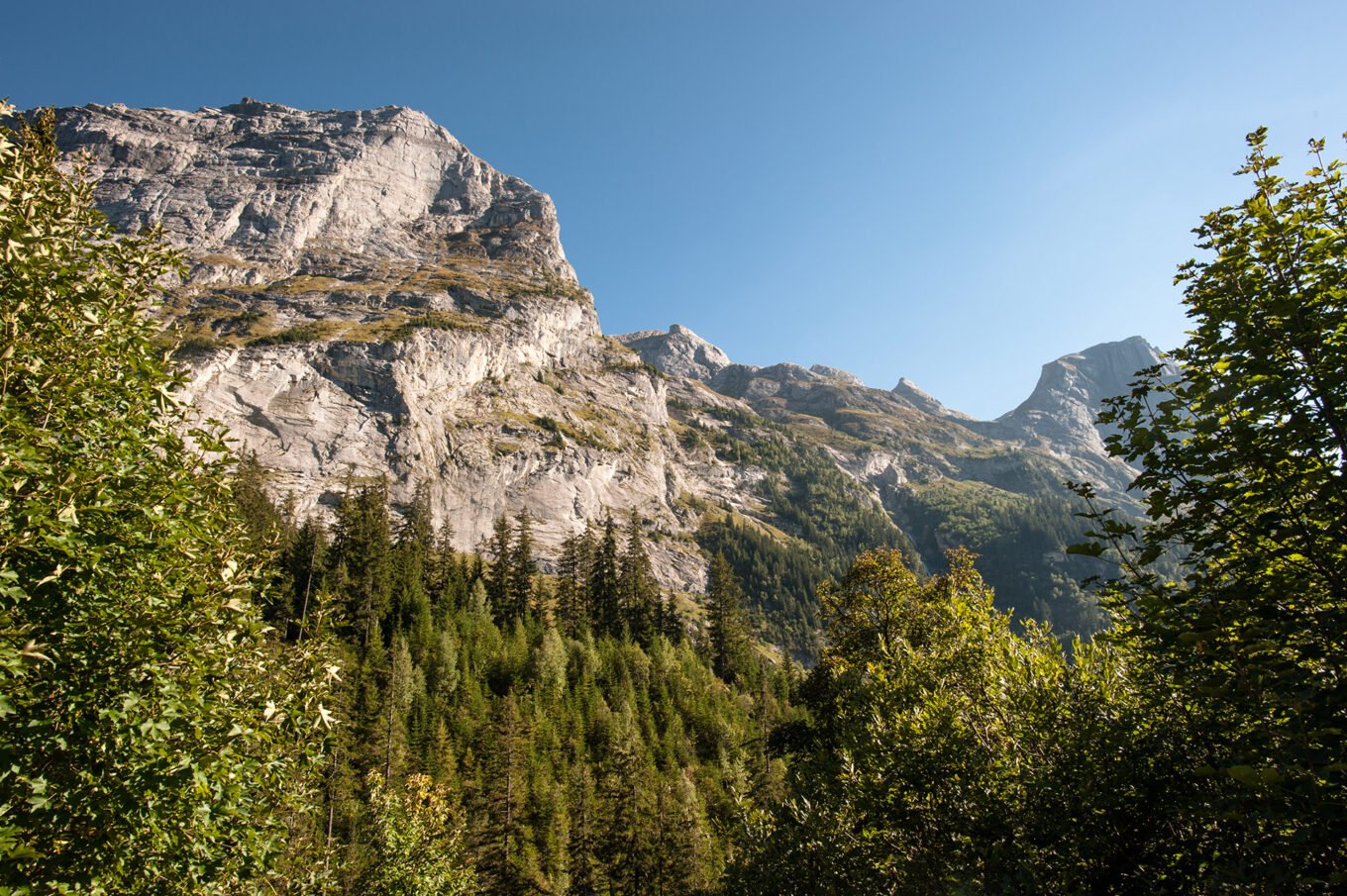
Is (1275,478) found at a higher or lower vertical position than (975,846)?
higher

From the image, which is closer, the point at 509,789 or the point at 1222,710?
the point at 1222,710

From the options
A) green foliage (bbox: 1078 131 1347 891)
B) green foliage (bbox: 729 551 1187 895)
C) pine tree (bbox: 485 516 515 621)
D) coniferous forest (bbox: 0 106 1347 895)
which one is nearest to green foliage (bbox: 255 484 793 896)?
pine tree (bbox: 485 516 515 621)

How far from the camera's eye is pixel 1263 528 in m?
5.89

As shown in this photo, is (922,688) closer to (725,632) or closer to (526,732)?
(526,732)

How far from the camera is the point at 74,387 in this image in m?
6.49

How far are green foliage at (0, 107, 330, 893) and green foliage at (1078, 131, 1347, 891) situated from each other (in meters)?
Result: 9.84

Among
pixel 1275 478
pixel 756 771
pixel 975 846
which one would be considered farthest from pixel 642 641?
pixel 1275 478

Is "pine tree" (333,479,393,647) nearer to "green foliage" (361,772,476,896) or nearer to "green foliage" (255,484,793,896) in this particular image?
"green foliage" (255,484,793,896)

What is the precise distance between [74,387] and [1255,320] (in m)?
12.8

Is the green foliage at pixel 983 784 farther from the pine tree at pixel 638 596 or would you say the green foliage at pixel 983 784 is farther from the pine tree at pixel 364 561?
the pine tree at pixel 638 596

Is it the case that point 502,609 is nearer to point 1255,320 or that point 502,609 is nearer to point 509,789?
point 509,789

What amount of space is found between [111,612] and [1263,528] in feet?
38.6

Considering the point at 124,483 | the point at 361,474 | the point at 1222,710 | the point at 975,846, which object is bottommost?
the point at 975,846

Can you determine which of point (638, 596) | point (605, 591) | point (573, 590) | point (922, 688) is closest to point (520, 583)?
point (573, 590)
